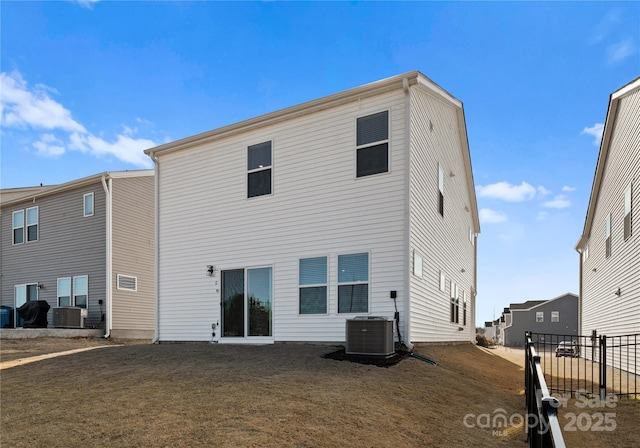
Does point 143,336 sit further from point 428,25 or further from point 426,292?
point 428,25

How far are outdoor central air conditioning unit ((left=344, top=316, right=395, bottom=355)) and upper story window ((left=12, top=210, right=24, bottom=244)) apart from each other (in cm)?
1842

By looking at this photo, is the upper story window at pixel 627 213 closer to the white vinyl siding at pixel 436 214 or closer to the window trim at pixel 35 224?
the white vinyl siding at pixel 436 214

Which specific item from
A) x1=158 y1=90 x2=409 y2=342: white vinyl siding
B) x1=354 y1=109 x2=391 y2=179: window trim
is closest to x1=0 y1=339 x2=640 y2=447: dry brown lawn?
x1=158 y1=90 x2=409 y2=342: white vinyl siding

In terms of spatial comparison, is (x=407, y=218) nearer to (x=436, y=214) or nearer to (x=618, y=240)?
(x=436, y=214)

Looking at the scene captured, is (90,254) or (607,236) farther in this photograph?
(90,254)

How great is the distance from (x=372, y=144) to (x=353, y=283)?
10.1 feet

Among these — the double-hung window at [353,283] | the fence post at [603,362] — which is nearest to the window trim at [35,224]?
the double-hung window at [353,283]

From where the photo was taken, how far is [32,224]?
781 inches

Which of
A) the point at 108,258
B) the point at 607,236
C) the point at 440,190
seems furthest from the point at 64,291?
the point at 607,236

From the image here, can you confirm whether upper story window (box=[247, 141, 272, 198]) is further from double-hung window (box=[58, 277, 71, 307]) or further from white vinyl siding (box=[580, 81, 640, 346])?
double-hung window (box=[58, 277, 71, 307])

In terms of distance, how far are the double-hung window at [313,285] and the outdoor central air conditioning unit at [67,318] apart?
1093cm

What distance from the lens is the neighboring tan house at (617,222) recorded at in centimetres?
1048

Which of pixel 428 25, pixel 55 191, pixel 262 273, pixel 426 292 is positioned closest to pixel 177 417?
pixel 262 273

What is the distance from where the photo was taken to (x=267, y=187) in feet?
37.0
